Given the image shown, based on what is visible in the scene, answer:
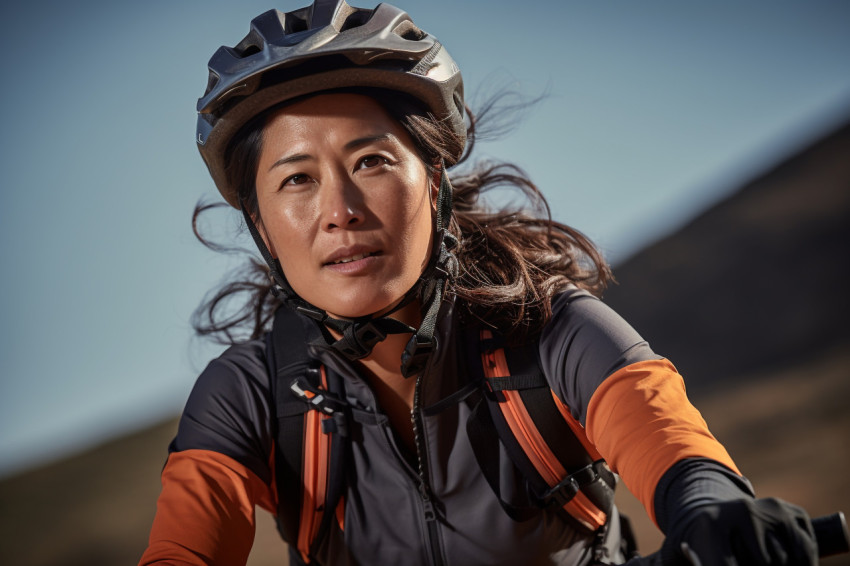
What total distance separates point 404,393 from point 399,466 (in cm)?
31

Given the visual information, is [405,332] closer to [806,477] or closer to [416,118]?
[416,118]

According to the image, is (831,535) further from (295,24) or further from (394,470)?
(295,24)

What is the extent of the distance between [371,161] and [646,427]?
4.52 ft

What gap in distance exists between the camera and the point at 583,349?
254cm

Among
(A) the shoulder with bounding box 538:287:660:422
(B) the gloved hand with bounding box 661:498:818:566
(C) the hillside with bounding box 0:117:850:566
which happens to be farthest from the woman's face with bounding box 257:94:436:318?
(C) the hillside with bounding box 0:117:850:566

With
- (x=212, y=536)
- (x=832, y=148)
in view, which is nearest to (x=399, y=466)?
(x=212, y=536)

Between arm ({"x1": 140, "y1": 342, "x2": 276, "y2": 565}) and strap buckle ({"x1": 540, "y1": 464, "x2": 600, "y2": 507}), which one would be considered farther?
strap buckle ({"x1": 540, "y1": 464, "x2": 600, "y2": 507})

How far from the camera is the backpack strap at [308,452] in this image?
8.96 feet

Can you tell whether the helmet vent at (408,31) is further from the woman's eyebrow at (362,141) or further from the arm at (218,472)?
the arm at (218,472)

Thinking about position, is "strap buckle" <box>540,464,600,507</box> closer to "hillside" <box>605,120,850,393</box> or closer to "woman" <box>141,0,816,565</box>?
"woman" <box>141,0,816,565</box>

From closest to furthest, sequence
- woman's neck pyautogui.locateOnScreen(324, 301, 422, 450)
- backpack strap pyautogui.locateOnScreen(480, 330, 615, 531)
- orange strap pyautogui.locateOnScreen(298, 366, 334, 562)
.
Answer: backpack strap pyautogui.locateOnScreen(480, 330, 615, 531)
orange strap pyautogui.locateOnScreen(298, 366, 334, 562)
woman's neck pyautogui.locateOnScreen(324, 301, 422, 450)

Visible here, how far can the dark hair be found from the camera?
288 centimetres

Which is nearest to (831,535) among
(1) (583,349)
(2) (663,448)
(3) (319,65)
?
(2) (663,448)

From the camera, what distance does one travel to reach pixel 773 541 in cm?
159
